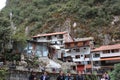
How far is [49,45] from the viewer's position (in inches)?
2133

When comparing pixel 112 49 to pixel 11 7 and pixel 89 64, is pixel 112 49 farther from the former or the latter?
pixel 11 7

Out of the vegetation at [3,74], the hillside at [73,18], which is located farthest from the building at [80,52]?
the vegetation at [3,74]

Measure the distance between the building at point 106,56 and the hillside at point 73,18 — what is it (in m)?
6.71

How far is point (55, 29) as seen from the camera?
75125 mm

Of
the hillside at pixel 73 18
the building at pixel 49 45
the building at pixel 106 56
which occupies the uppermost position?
the hillside at pixel 73 18

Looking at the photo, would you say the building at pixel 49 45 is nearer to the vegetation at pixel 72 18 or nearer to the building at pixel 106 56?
the vegetation at pixel 72 18

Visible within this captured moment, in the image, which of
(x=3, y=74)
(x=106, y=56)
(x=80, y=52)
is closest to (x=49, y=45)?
(x=80, y=52)

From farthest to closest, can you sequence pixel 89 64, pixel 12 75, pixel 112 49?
pixel 89 64 < pixel 112 49 < pixel 12 75

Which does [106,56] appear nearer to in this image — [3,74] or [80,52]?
[80,52]

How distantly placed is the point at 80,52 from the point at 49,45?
11.3 metres

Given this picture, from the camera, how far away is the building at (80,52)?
61.4 metres

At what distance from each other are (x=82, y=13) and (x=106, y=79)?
5493 cm

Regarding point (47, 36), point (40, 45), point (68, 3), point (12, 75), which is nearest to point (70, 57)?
point (47, 36)

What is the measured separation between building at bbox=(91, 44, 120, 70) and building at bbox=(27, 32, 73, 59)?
7.23m
